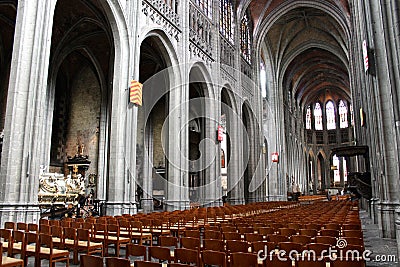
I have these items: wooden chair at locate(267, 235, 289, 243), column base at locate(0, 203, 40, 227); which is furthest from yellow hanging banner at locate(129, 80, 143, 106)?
wooden chair at locate(267, 235, 289, 243)

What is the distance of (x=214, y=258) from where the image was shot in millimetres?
4352

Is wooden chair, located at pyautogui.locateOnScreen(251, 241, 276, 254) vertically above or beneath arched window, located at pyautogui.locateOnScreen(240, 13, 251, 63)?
beneath

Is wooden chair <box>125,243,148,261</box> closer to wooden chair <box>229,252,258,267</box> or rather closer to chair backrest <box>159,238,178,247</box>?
chair backrest <box>159,238,178,247</box>

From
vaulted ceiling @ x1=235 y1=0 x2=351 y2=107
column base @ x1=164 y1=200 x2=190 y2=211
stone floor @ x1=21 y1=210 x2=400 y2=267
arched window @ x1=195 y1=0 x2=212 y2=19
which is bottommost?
stone floor @ x1=21 y1=210 x2=400 y2=267

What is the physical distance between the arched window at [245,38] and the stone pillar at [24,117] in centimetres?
2304

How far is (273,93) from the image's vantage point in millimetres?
39625

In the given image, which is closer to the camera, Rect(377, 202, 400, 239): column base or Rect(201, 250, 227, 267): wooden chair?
Rect(201, 250, 227, 267): wooden chair

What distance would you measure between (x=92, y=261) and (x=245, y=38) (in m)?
31.1

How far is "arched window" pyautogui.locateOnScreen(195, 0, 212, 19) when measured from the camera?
22819 mm

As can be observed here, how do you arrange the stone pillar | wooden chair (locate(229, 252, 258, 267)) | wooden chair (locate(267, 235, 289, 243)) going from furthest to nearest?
the stone pillar → wooden chair (locate(267, 235, 289, 243)) → wooden chair (locate(229, 252, 258, 267))

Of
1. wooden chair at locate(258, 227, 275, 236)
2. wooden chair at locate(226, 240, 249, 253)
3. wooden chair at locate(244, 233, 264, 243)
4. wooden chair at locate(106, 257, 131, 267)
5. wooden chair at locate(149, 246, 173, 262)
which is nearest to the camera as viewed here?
wooden chair at locate(106, 257, 131, 267)

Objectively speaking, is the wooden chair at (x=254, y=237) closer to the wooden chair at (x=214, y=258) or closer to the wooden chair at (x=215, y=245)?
the wooden chair at (x=215, y=245)

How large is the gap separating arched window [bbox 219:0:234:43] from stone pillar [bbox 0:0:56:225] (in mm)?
17765

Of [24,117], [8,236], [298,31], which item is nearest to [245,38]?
[298,31]
